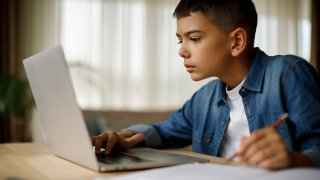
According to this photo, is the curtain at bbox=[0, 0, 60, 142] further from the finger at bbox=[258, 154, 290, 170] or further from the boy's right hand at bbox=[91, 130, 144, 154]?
the finger at bbox=[258, 154, 290, 170]

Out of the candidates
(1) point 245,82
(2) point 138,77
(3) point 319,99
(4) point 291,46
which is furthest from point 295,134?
(4) point 291,46

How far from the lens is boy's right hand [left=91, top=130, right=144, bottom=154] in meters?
1.09

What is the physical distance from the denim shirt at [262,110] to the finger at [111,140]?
22 centimetres

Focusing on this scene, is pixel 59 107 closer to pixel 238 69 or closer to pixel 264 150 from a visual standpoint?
pixel 264 150

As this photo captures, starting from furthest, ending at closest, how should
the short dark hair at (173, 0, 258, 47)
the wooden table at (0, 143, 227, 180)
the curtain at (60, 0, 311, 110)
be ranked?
the curtain at (60, 0, 311, 110) < the short dark hair at (173, 0, 258, 47) < the wooden table at (0, 143, 227, 180)

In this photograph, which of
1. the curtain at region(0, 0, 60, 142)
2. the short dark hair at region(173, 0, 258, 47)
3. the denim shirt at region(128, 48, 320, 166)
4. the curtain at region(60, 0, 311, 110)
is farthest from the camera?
the curtain at region(60, 0, 311, 110)

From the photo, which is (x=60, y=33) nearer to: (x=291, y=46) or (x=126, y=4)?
(x=126, y=4)

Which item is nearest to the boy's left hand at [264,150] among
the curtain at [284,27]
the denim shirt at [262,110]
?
the denim shirt at [262,110]

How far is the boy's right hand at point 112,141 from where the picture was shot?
3.59 feet

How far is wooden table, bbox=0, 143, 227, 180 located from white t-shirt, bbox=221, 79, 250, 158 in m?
0.29

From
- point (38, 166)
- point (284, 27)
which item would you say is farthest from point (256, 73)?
point (284, 27)

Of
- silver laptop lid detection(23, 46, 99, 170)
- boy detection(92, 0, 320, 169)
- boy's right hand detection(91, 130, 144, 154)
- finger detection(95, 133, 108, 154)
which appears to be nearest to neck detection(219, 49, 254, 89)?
boy detection(92, 0, 320, 169)

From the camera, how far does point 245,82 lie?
4.11ft

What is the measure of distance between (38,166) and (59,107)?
0.15m
